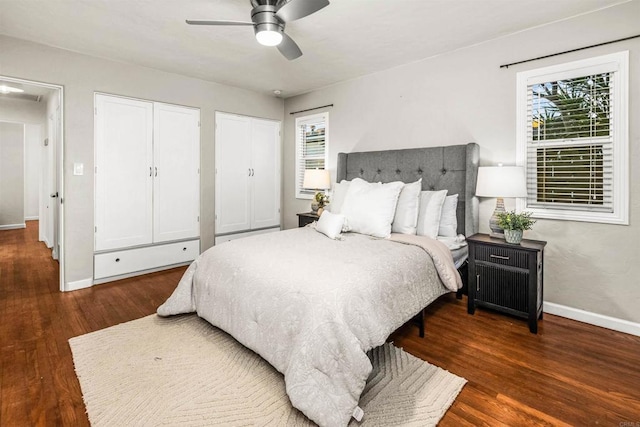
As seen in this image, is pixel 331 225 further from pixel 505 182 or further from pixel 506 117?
pixel 506 117

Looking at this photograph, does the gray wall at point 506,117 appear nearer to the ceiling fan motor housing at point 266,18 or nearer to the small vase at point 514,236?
the small vase at point 514,236

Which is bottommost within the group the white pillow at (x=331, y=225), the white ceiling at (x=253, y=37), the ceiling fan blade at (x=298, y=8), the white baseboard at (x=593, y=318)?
the white baseboard at (x=593, y=318)

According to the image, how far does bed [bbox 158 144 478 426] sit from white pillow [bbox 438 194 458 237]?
0.27ft

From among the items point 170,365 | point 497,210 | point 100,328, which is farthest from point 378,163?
point 100,328

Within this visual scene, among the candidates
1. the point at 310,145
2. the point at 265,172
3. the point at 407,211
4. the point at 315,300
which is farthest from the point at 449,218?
the point at 265,172

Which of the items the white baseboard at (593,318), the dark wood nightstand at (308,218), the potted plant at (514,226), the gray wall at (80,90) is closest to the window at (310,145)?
the dark wood nightstand at (308,218)

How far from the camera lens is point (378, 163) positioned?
3779 millimetres

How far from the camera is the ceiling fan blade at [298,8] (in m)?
1.99

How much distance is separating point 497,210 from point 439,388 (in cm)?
177

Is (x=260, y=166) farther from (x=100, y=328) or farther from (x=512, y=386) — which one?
(x=512, y=386)

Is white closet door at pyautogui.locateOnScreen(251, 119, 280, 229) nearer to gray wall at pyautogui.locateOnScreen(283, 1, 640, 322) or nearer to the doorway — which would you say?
gray wall at pyautogui.locateOnScreen(283, 1, 640, 322)

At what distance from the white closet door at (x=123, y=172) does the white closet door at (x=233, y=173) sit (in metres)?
0.93

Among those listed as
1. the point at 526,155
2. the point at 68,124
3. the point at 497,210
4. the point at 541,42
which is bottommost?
the point at 497,210

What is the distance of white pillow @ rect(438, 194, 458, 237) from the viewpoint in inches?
120
